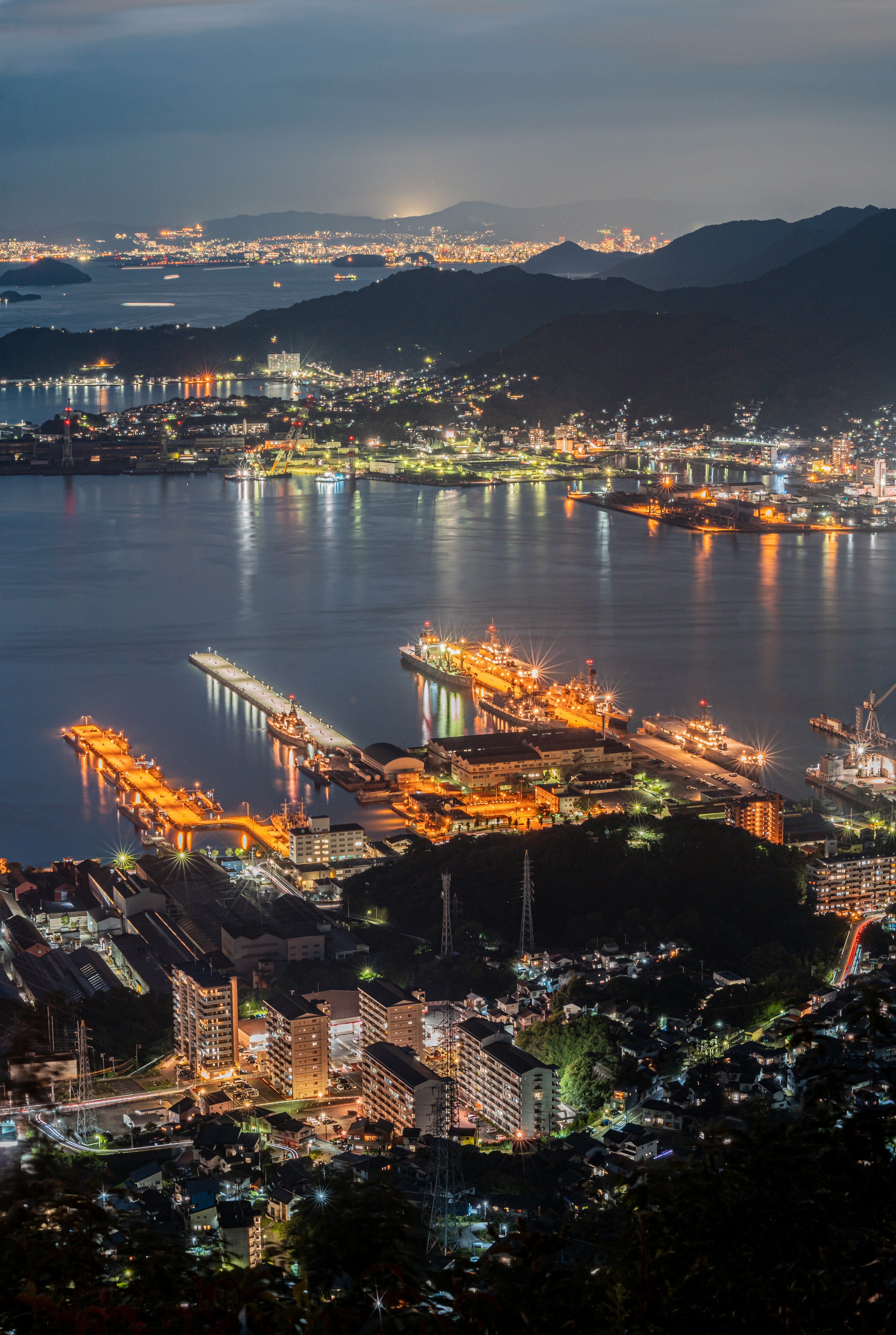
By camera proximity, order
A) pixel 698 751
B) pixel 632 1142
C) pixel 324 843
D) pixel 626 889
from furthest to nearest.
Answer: pixel 698 751 → pixel 324 843 → pixel 626 889 → pixel 632 1142

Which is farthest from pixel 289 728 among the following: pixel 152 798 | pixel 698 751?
pixel 698 751

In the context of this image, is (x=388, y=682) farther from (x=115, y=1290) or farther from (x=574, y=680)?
(x=115, y=1290)

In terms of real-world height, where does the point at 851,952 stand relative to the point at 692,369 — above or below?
below

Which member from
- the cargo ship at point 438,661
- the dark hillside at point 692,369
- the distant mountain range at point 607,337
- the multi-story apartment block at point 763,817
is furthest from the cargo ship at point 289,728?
the distant mountain range at point 607,337

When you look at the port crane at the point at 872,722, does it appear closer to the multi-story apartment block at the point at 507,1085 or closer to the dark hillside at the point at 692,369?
the multi-story apartment block at the point at 507,1085

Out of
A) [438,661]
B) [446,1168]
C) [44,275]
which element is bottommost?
[446,1168]

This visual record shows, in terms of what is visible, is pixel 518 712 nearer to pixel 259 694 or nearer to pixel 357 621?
pixel 259 694

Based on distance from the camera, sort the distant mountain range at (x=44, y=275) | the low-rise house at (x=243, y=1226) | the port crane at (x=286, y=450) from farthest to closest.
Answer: the distant mountain range at (x=44, y=275), the port crane at (x=286, y=450), the low-rise house at (x=243, y=1226)
